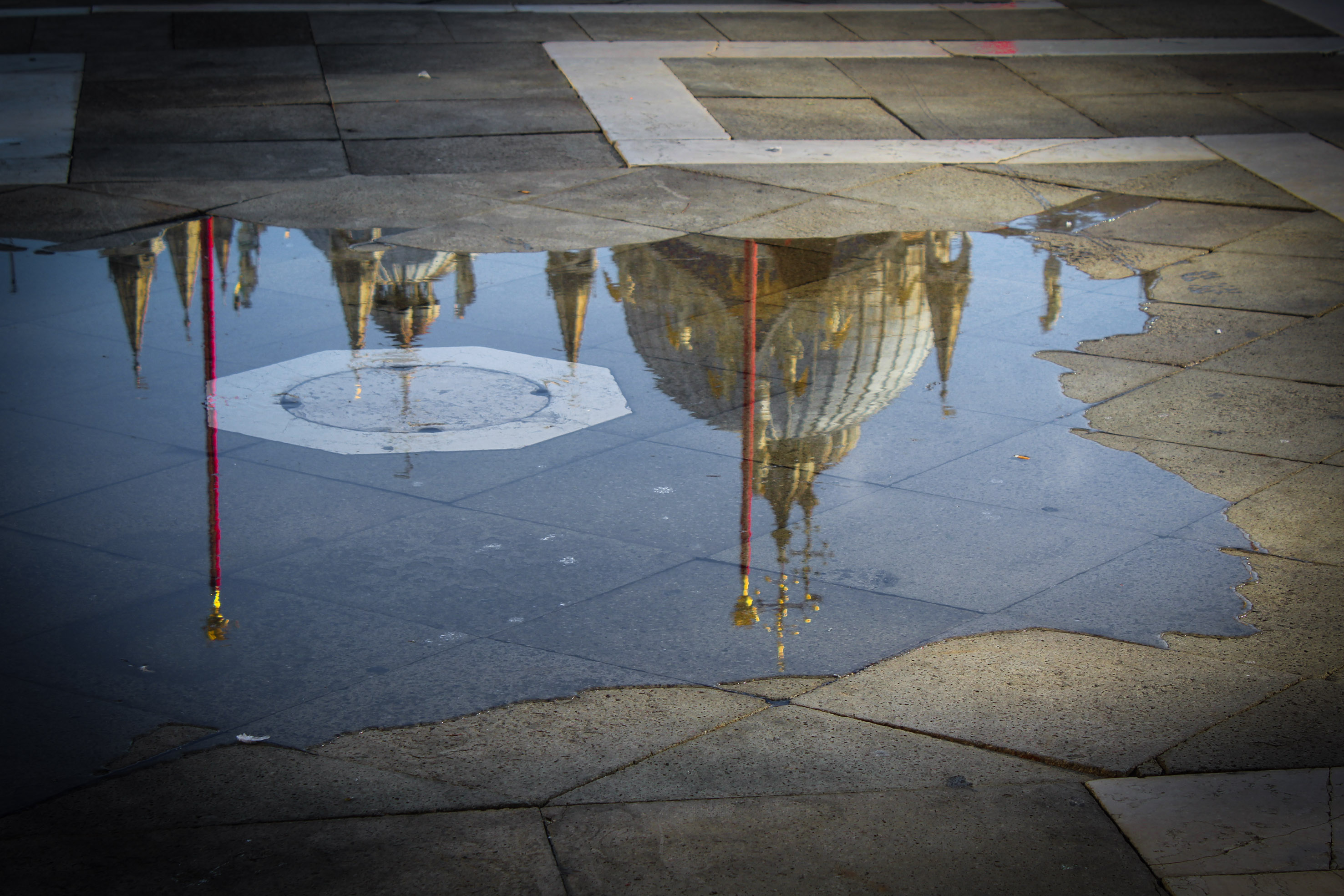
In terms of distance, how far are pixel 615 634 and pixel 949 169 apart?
38.8 ft

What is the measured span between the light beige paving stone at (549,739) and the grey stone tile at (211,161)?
38.8 feet

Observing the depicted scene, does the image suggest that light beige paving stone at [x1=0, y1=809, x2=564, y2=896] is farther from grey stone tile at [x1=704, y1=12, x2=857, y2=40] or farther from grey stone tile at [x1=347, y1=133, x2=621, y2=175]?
grey stone tile at [x1=704, y1=12, x2=857, y2=40]

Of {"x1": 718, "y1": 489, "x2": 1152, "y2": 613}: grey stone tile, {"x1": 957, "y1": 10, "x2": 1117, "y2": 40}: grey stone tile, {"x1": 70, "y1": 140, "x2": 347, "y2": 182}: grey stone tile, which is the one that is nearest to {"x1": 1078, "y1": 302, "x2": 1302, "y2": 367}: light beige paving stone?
{"x1": 718, "y1": 489, "x2": 1152, "y2": 613}: grey stone tile

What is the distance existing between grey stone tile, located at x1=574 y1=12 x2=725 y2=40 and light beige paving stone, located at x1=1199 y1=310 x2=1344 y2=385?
16278 mm

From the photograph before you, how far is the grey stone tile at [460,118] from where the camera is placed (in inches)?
748

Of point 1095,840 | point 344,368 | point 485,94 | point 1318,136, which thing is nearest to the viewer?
point 1095,840

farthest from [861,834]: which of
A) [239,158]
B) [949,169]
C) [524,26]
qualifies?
[524,26]

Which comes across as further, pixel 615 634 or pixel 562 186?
pixel 562 186

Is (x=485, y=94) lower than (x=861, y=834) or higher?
higher

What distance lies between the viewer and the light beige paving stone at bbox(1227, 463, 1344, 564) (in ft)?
27.1

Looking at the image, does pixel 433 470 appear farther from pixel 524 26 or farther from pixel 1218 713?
pixel 524 26

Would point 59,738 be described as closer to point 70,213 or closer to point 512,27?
point 70,213

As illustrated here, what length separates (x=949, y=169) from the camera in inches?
690

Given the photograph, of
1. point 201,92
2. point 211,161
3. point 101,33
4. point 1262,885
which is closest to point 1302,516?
point 1262,885
